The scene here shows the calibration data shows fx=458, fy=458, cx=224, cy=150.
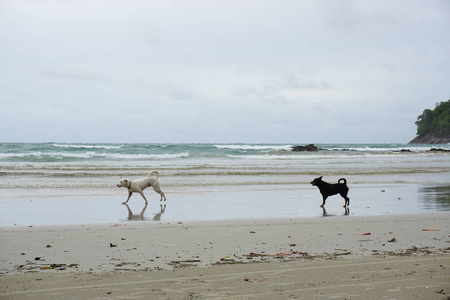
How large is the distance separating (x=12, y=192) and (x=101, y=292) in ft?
38.7

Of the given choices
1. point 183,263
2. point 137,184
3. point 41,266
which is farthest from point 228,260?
point 137,184

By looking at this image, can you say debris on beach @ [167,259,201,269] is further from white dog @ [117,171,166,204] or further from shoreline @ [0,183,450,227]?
white dog @ [117,171,166,204]

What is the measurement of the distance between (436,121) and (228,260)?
110569 millimetres

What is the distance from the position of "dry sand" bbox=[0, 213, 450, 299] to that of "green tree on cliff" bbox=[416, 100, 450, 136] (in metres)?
103

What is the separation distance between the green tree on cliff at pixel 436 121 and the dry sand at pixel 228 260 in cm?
10317

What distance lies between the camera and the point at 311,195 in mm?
13977

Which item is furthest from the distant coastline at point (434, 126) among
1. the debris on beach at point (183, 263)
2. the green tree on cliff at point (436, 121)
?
Answer: the debris on beach at point (183, 263)

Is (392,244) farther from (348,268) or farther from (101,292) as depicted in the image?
(101,292)

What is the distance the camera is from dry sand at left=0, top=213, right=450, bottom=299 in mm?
4332

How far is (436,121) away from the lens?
105 m

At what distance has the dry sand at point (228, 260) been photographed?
4.33 metres

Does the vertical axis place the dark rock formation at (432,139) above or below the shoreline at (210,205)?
above

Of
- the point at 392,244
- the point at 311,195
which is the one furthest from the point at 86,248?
the point at 311,195

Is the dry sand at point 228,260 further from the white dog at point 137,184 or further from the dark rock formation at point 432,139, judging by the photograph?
the dark rock formation at point 432,139
